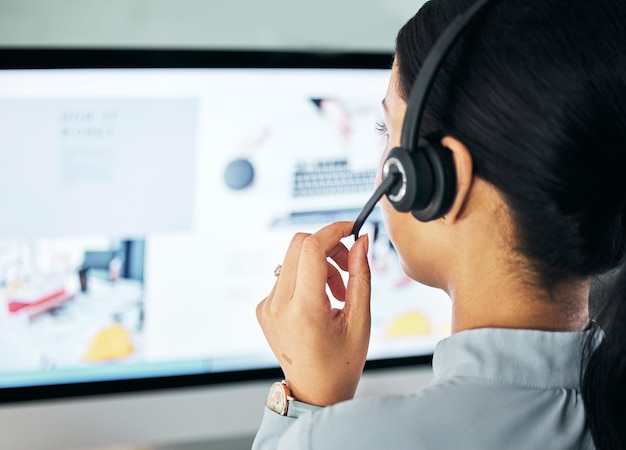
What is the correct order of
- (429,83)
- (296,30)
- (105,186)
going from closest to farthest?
(429,83)
(105,186)
(296,30)

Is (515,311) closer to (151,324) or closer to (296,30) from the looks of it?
(151,324)

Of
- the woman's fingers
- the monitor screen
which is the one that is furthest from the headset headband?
the monitor screen

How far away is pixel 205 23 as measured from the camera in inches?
41.4

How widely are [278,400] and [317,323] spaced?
8cm

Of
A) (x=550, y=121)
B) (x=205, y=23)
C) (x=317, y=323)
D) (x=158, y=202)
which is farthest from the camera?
(x=205, y=23)

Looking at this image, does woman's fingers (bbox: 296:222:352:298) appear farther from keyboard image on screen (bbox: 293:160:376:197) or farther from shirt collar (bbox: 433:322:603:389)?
keyboard image on screen (bbox: 293:160:376:197)

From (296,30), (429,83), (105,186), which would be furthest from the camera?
(296,30)

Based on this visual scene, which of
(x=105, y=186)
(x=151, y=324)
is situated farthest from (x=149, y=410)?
(x=105, y=186)

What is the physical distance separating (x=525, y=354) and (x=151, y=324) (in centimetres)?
46

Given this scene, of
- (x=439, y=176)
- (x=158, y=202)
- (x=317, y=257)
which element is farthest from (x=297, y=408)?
(x=158, y=202)

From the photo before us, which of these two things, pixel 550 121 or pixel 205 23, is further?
pixel 205 23

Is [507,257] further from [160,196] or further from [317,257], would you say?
[160,196]

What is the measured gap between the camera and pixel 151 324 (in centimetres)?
82

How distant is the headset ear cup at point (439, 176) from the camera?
1.57ft
